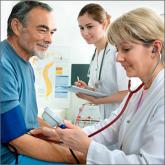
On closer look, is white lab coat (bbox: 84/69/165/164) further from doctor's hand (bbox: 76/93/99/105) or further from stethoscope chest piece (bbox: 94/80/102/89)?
stethoscope chest piece (bbox: 94/80/102/89)

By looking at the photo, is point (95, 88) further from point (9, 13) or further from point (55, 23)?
point (9, 13)

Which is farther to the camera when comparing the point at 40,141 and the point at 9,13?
the point at 9,13

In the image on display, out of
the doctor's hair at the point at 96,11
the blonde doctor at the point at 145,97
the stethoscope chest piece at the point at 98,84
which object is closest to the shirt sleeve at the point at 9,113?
the blonde doctor at the point at 145,97

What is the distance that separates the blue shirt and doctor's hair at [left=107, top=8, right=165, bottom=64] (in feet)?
1.62

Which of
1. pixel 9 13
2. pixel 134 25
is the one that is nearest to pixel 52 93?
pixel 9 13

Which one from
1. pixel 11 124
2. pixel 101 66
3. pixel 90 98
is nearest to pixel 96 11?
pixel 101 66

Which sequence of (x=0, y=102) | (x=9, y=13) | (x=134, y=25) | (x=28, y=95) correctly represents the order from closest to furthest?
(x=134, y=25)
(x=0, y=102)
(x=28, y=95)
(x=9, y=13)

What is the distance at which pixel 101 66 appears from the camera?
163cm

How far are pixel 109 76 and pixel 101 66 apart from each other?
4.0 inches

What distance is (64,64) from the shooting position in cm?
170

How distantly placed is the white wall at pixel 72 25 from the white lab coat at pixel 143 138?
664mm

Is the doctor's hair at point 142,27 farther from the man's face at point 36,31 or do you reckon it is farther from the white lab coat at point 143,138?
the man's face at point 36,31

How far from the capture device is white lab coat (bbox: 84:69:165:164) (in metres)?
0.74

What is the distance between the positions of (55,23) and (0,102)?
0.63 m
